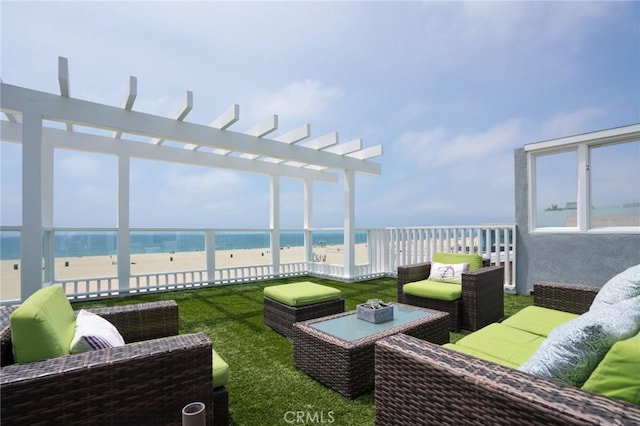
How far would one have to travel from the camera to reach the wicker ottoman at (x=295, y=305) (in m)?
2.96

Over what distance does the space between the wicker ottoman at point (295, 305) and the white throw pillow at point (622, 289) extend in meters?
2.18

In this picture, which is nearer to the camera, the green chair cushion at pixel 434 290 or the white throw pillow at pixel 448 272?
the green chair cushion at pixel 434 290

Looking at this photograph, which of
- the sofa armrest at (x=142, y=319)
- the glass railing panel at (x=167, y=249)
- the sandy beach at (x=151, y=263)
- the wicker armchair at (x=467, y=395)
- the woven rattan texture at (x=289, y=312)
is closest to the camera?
the wicker armchair at (x=467, y=395)

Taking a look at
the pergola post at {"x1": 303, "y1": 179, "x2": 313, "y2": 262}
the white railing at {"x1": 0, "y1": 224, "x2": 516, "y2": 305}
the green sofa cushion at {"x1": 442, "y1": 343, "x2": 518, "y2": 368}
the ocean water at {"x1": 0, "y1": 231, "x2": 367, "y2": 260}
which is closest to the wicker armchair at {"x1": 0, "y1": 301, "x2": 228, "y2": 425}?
the green sofa cushion at {"x1": 442, "y1": 343, "x2": 518, "y2": 368}

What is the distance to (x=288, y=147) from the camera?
5.43m

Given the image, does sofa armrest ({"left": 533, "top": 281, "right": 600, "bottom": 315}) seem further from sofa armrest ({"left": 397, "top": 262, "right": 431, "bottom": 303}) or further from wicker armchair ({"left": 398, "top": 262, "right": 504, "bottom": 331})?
sofa armrest ({"left": 397, "top": 262, "right": 431, "bottom": 303})

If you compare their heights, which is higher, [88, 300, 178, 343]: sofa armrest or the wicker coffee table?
[88, 300, 178, 343]: sofa armrest

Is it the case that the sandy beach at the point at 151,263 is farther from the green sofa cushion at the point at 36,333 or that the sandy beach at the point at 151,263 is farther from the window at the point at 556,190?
the green sofa cushion at the point at 36,333

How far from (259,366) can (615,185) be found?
5.31 meters

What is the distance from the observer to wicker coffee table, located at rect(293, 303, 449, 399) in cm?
190

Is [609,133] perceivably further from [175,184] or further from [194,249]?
[175,184]

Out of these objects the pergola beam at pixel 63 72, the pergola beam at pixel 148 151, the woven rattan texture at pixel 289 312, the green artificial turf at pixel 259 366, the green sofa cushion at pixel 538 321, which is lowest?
the green artificial turf at pixel 259 366

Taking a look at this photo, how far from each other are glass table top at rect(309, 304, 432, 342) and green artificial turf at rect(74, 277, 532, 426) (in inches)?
14.4

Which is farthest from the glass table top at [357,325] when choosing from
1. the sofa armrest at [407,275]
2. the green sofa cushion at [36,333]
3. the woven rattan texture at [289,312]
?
the green sofa cushion at [36,333]
